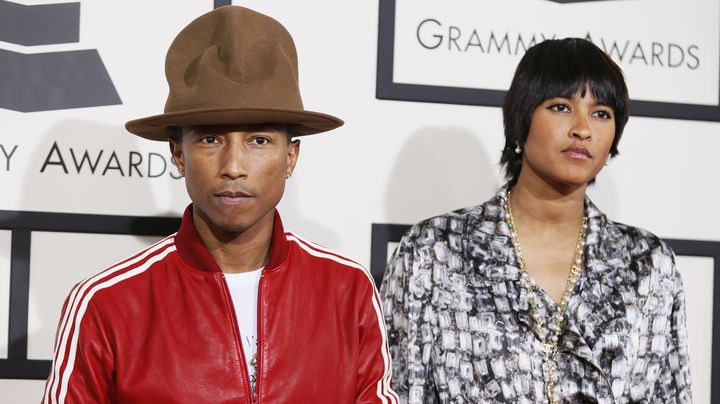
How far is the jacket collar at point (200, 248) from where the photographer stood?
5.17ft

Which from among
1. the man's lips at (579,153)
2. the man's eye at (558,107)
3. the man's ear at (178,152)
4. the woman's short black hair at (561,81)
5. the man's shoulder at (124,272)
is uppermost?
the woman's short black hair at (561,81)

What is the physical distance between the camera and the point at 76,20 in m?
2.22

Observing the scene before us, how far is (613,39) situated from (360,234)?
91 cm

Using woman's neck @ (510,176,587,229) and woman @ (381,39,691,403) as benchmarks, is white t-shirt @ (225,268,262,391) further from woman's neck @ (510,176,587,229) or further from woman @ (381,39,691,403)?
woman's neck @ (510,176,587,229)

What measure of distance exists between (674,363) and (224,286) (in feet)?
3.42

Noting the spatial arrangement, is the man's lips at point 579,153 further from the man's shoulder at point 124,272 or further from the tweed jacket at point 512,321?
the man's shoulder at point 124,272

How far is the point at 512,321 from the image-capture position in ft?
6.34

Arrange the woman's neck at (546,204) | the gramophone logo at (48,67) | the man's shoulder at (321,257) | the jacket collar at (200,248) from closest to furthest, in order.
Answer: the jacket collar at (200,248)
the man's shoulder at (321,257)
the woman's neck at (546,204)
the gramophone logo at (48,67)

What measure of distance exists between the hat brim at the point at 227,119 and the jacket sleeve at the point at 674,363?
0.90 meters

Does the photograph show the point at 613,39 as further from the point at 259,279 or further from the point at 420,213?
the point at 259,279

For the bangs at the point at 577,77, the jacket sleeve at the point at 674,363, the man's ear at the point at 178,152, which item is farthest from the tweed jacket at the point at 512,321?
the man's ear at the point at 178,152

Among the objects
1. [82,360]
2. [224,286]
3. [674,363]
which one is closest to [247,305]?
[224,286]

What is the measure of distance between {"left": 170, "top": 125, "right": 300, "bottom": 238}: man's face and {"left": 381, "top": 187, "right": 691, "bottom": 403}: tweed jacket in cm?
55

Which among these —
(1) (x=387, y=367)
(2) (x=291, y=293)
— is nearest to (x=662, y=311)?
(1) (x=387, y=367)
